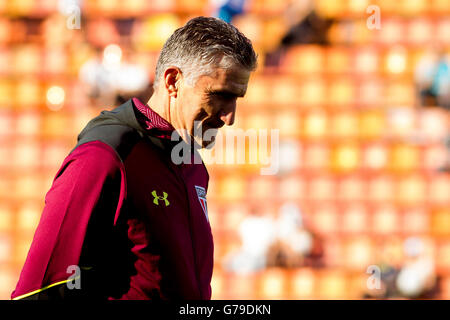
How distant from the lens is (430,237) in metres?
6.48

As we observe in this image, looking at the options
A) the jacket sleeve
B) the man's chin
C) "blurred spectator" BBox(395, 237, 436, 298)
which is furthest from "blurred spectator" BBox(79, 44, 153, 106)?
the jacket sleeve

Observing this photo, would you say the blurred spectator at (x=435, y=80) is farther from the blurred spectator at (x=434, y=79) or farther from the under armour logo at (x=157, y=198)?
the under armour logo at (x=157, y=198)

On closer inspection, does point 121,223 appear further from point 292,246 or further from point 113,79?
point 113,79

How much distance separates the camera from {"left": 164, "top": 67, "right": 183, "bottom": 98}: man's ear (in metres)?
1.46

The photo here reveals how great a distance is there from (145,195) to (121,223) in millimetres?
71

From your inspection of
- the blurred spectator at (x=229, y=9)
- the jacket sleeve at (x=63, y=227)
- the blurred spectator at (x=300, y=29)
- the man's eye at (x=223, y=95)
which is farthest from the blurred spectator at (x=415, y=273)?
the jacket sleeve at (x=63, y=227)

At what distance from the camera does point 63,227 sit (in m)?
1.21

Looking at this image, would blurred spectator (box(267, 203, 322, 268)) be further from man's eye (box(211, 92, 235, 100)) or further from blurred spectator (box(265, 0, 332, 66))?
man's eye (box(211, 92, 235, 100))

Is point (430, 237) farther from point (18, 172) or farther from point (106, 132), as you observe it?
point (106, 132)

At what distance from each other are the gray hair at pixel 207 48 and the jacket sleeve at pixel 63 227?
31 centimetres

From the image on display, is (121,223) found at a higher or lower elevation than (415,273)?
lower

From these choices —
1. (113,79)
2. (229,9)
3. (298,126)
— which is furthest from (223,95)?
(229,9)
